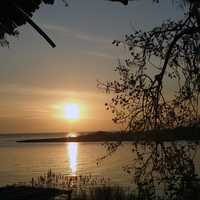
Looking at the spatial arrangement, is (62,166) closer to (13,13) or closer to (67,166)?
(67,166)

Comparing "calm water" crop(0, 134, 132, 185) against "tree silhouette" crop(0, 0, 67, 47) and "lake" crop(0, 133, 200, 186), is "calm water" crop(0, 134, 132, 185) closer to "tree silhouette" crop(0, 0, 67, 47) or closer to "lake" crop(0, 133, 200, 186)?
"lake" crop(0, 133, 200, 186)

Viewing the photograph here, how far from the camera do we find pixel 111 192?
2678 cm

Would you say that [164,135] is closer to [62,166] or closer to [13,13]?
[13,13]

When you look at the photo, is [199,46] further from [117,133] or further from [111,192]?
[111,192]

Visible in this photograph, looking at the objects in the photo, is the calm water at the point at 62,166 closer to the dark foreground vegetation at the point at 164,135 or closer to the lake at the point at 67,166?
the lake at the point at 67,166

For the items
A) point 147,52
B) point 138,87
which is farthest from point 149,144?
point 147,52

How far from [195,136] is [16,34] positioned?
496cm

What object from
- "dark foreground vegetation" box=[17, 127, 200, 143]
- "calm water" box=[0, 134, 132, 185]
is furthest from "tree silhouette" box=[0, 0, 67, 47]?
"calm water" box=[0, 134, 132, 185]

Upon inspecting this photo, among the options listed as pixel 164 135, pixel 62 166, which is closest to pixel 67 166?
pixel 62 166

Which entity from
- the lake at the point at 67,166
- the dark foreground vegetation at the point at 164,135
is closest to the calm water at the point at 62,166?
the lake at the point at 67,166

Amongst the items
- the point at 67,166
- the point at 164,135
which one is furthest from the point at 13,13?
the point at 67,166

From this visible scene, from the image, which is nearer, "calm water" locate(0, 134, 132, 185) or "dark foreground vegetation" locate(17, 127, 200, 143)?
"dark foreground vegetation" locate(17, 127, 200, 143)

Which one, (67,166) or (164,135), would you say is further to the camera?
(67,166)

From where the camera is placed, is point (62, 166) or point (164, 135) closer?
point (164, 135)
